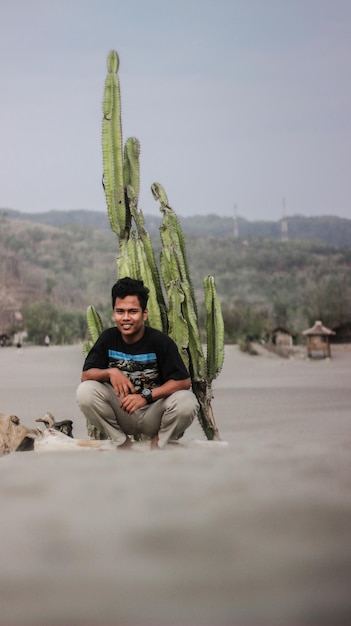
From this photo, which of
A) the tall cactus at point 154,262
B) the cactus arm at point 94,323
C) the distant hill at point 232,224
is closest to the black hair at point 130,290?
the tall cactus at point 154,262

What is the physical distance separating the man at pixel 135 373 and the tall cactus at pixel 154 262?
128 cm

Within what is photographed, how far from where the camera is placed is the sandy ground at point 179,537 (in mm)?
1928

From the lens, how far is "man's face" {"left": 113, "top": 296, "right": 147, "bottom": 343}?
4.63 meters

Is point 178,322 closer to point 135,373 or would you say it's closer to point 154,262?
point 154,262

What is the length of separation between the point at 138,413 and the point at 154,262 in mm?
1796

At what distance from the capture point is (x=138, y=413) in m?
4.89

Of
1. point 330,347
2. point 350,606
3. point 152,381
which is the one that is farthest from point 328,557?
point 330,347

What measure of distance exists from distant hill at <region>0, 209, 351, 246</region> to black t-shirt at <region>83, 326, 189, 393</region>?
52.8 metres

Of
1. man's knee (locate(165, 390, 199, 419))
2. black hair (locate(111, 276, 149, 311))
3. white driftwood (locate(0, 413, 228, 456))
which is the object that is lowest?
white driftwood (locate(0, 413, 228, 456))

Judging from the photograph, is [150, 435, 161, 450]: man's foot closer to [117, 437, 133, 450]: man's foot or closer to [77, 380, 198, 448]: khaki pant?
[77, 380, 198, 448]: khaki pant

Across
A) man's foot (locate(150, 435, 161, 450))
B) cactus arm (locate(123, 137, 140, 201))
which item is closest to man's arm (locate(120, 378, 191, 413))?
man's foot (locate(150, 435, 161, 450))

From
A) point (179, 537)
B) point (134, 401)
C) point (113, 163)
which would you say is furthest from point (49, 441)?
point (179, 537)

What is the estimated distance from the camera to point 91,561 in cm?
218

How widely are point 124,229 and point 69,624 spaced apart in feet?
15.4
